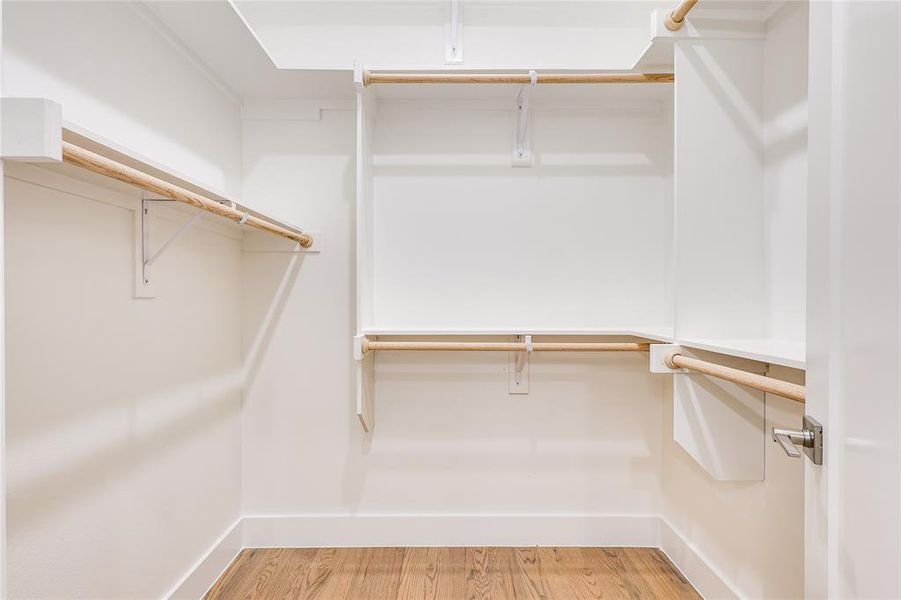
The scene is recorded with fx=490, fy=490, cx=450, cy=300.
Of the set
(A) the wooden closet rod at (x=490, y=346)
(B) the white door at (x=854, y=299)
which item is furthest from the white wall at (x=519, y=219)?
(B) the white door at (x=854, y=299)

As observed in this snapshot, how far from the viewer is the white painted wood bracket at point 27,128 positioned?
717mm

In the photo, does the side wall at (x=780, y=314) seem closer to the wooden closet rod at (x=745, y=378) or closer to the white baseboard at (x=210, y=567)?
the wooden closet rod at (x=745, y=378)

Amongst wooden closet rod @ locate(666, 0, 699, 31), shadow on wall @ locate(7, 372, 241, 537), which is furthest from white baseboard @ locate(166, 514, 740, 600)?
wooden closet rod @ locate(666, 0, 699, 31)

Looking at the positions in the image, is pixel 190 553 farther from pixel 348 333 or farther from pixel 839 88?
pixel 839 88

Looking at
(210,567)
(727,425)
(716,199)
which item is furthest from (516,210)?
(210,567)

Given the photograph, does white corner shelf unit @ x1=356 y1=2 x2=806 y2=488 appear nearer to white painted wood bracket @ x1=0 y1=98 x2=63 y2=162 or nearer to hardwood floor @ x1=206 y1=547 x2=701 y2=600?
hardwood floor @ x1=206 y1=547 x2=701 y2=600

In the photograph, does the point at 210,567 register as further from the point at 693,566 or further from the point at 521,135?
the point at 521,135

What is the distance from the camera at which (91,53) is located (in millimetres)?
1208

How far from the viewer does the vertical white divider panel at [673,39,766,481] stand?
1.45 meters

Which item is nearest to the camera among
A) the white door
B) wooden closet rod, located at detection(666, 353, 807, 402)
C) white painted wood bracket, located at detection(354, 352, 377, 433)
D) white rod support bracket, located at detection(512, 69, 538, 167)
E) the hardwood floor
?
the white door

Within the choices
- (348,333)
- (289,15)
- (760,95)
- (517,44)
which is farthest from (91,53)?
(760,95)

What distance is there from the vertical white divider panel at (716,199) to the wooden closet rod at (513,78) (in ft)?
0.89

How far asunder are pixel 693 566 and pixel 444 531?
3.10 feet

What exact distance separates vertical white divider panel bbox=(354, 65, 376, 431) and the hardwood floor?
0.53 meters
